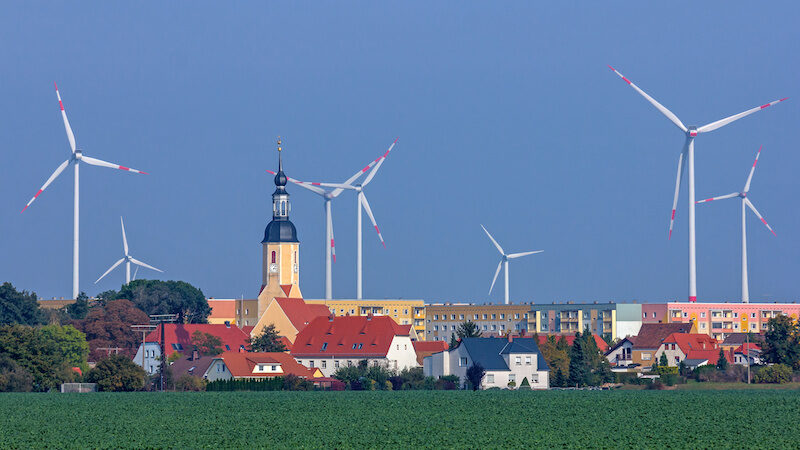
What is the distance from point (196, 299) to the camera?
180 meters

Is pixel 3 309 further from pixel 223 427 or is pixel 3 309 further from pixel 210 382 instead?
pixel 223 427

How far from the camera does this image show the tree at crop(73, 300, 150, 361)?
153 m

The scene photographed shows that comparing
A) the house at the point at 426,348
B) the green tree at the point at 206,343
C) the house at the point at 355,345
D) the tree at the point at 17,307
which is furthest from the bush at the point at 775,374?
the tree at the point at 17,307

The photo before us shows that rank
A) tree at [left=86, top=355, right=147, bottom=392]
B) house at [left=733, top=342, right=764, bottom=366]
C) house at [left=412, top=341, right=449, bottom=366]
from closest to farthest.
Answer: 1. tree at [left=86, top=355, right=147, bottom=392]
2. house at [left=412, top=341, right=449, bottom=366]
3. house at [left=733, top=342, right=764, bottom=366]

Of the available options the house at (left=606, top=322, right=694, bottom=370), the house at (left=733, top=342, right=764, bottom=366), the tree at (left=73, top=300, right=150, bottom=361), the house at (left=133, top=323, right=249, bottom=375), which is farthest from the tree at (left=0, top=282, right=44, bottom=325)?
the house at (left=733, top=342, right=764, bottom=366)

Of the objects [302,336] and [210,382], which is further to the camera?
[302,336]

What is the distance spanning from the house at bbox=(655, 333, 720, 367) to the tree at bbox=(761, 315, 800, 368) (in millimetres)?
26726

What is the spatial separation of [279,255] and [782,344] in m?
67.6

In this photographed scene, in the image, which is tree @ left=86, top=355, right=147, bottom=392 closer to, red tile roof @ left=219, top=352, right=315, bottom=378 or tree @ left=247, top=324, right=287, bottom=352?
red tile roof @ left=219, top=352, right=315, bottom=378

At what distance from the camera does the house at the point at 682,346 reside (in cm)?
15975

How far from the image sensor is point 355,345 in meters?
142

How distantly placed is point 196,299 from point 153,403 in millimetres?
93843

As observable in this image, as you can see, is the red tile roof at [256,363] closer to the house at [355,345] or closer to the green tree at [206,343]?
the house at [355,345]

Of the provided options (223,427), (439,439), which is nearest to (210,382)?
(223,427)
